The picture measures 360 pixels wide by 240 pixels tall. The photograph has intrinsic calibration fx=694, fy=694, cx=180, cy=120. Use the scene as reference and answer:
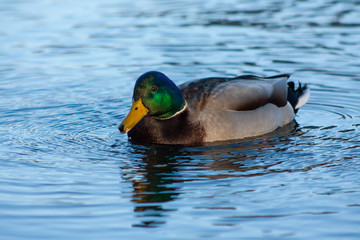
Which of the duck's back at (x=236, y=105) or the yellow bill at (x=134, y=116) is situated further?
the duck's back at (x=236, y=105)

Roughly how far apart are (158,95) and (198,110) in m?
0.58

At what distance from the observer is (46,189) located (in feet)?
21.8

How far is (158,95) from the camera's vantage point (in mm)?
8055

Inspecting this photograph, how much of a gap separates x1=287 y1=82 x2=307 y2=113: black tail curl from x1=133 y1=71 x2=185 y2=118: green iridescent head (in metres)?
1.93

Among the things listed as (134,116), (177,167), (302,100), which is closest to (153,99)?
(134,116)

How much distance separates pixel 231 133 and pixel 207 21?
21.8ft

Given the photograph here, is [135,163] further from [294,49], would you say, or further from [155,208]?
[294,49]

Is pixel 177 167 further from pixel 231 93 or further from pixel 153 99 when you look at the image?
pixel 231 93

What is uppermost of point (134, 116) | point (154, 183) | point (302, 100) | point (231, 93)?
point (231, 93)

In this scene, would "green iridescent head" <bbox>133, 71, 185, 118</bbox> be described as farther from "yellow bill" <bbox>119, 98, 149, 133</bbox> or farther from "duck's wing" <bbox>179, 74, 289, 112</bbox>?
"duck's wing" <bbox>179, 74, 289, 112</bbox>

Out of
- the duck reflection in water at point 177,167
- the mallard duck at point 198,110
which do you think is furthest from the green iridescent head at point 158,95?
the duck reflection in water at point 177,167

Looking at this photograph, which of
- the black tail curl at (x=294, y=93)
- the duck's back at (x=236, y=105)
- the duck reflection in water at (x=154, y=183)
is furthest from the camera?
the black tail curl at (x=294, y=93)

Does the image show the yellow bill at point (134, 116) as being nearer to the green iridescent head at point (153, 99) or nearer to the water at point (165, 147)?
the green iridescent head at point (153, 99)

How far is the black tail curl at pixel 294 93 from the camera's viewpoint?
9.53 meters
